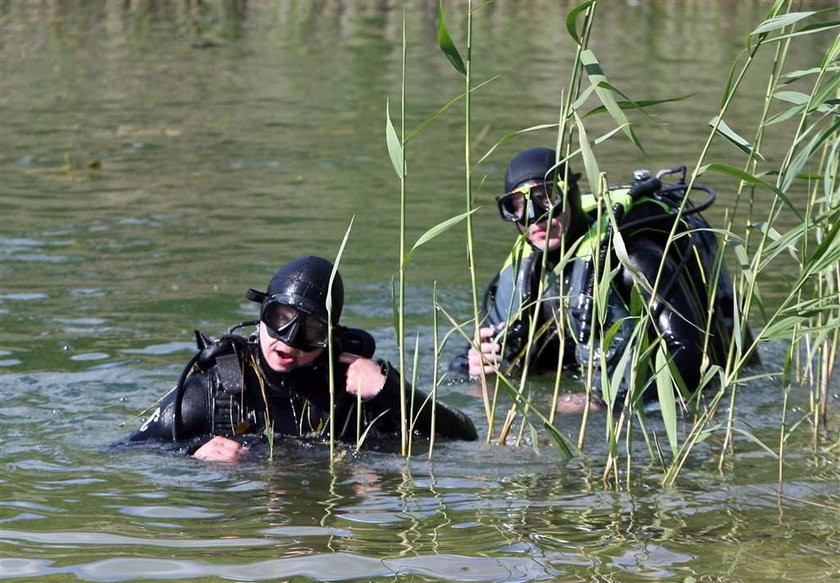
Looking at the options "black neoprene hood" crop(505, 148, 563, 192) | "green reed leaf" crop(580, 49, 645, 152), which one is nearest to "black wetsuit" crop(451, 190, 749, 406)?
"black neoprene hood" crop(505, 148, 563, 192)

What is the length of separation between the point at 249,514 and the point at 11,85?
1281cm

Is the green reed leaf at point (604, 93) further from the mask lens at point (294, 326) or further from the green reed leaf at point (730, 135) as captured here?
the mask lens at point (294, 326)

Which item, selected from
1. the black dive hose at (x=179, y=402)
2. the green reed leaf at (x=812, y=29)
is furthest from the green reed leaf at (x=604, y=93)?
the black dive hose at (x=179, y=402)

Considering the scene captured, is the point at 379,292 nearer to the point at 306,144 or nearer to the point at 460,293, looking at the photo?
the point at 460,293

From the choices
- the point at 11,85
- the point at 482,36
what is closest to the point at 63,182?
the point at 11,85

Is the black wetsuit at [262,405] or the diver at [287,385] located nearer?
the diver at [287,385]

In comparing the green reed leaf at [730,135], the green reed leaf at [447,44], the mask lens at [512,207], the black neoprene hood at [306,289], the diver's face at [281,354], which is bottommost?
the diver's face at [281,354]

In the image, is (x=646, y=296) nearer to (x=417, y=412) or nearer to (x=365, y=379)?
(x=417, y=412)

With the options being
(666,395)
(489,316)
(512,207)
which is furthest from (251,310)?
(666,395)

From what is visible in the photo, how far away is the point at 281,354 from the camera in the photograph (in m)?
4.98

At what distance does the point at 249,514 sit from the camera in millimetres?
4430

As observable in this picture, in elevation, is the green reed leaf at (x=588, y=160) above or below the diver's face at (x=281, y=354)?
above

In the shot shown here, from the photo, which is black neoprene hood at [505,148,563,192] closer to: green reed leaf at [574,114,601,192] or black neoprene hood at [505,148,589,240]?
black neoprene hood at [505,148,589,240]

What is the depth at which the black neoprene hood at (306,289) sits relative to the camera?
15.8 feet
